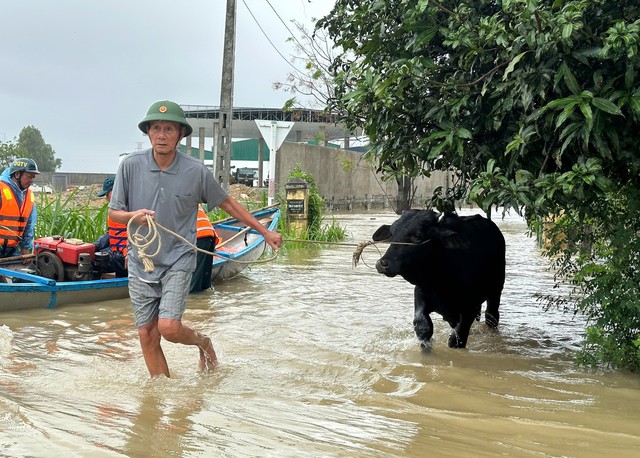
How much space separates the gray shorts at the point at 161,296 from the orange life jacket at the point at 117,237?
3.90 meters

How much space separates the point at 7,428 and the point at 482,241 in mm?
4844

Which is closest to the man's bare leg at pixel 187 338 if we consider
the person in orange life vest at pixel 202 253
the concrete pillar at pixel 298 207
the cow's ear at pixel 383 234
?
the cow's ear at pixel 383 234

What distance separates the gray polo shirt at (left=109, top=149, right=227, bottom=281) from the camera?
5355mm

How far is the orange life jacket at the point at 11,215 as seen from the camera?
9.59 m

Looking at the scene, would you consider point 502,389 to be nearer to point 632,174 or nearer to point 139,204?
point 632,174

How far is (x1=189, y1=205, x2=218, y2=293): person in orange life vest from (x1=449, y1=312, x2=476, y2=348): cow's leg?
3305mm

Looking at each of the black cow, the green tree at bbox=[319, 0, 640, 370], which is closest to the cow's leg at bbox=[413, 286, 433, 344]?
the black cow

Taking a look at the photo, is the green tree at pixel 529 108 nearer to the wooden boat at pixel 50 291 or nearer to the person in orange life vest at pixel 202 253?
the wooden boat at pixel 50 291

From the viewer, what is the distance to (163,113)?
5312 mm

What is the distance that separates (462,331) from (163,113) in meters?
3.68

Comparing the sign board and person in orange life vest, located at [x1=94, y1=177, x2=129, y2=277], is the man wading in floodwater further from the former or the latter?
the sign board

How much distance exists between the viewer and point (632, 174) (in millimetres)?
6199

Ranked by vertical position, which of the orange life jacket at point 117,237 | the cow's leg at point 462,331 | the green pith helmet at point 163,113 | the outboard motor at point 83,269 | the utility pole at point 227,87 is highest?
the utility pole at point 227,87

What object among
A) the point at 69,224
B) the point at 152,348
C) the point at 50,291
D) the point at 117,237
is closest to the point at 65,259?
the point at 50,291
